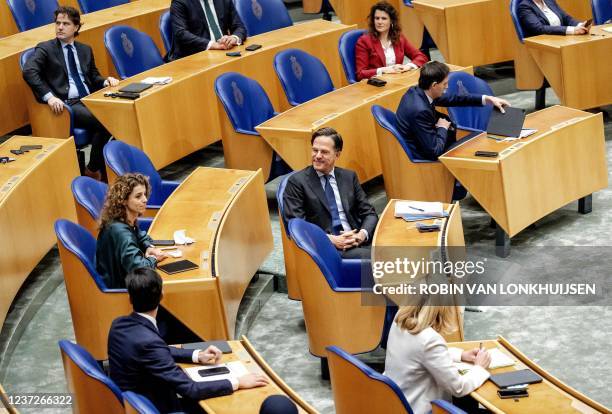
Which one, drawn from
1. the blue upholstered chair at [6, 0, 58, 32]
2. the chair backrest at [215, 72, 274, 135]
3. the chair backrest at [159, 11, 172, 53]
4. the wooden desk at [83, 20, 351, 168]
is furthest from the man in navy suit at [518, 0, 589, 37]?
the blue upholstered chair at [6, 0, 58, 32]

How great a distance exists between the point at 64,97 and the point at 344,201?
8.55 ft

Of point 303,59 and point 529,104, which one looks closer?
point 303,59

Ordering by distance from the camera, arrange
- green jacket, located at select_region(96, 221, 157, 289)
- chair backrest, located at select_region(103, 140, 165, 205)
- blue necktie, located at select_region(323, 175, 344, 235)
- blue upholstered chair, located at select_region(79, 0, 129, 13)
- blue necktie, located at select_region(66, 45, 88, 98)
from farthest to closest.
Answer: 1. blue upholstered chair, located at select_region(79, 0, 129, 13)
2. blue necktie, located at select_region(66, 45, 88, 98)
3. chair backrest, located at select_region(103, 140, 165, 205)
4. blue necktie, located at select_region(323, 175, 344, 235)
5. green jacket, located at select_region(96, 221, 157, 289)

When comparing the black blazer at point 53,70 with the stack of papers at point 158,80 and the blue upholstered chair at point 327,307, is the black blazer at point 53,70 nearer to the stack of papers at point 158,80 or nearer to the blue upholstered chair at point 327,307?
the stack of papers at point 158,80

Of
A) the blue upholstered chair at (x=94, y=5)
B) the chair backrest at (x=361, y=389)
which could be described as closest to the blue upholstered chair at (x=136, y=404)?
the chair backrest at (x=361, y=389)

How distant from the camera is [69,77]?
26.0 feet

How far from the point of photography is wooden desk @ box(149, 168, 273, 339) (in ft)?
17.3

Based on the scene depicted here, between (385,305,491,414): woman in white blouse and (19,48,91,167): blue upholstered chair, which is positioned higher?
(19,48,91,167): blue upholstered chair

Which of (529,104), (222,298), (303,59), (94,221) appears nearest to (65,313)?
(94,221)

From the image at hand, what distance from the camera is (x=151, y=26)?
9453mm

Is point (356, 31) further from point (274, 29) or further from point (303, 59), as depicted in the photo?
point (274, 29)

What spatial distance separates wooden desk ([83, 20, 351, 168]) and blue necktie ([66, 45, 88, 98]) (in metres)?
0.34

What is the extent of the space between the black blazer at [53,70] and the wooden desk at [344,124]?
1.52m

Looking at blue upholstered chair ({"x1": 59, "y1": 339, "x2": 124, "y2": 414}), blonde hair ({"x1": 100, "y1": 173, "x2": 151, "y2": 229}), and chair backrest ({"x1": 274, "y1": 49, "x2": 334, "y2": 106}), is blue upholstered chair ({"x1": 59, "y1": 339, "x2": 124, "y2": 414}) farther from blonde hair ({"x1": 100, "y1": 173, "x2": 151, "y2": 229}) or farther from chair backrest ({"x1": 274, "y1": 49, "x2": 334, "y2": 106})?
chair backrest ({"x1": 274, "y1": 49, "x2": 334, "y2": 106})
